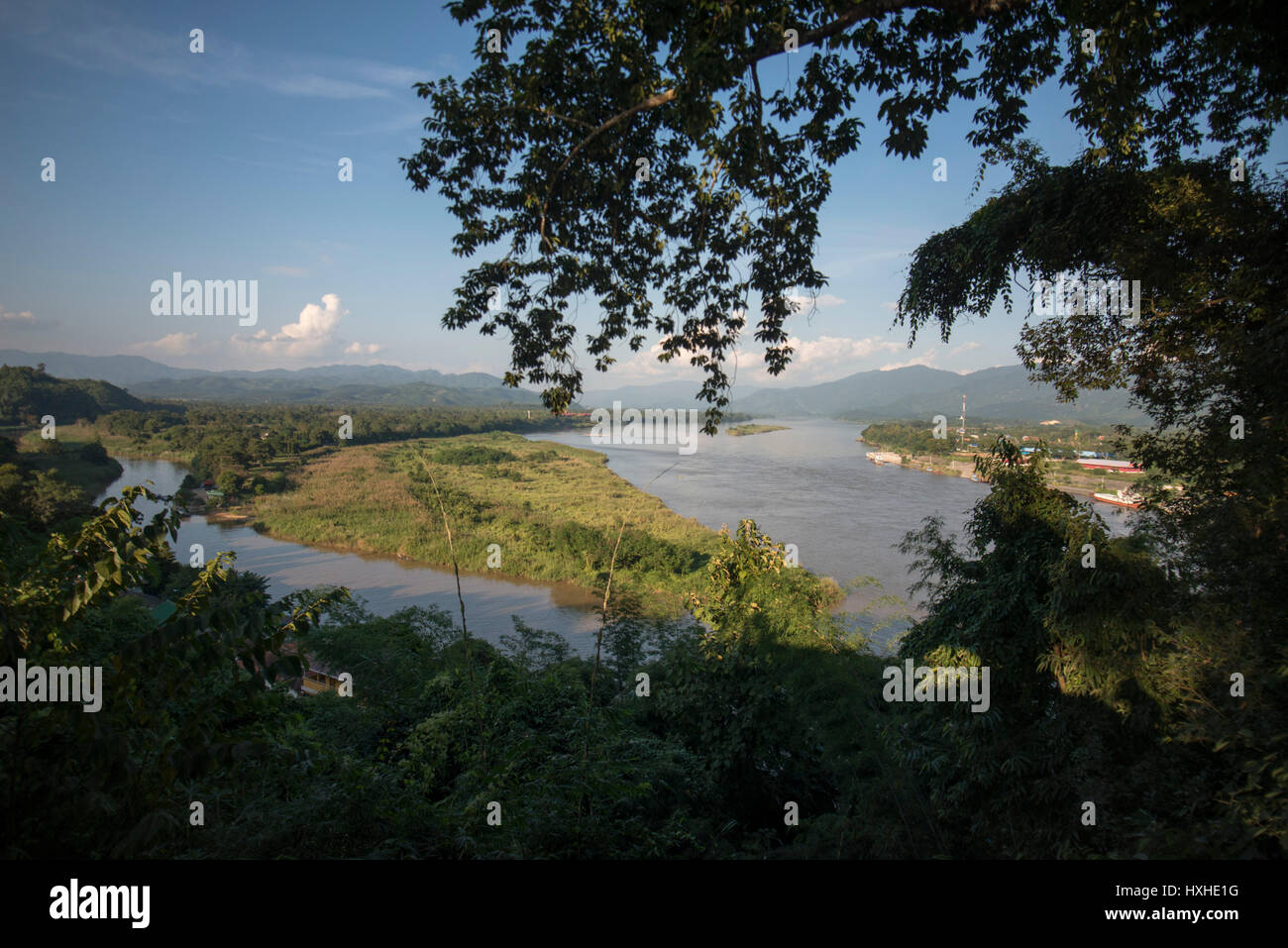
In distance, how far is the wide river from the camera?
1441 cm

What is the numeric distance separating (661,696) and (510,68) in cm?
645

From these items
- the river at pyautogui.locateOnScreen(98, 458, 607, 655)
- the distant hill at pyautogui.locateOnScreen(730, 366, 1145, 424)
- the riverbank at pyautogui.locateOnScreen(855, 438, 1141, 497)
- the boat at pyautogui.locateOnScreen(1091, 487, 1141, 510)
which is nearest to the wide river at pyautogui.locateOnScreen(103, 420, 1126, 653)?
the river at pyautogui.locateOnScreen(98, 458, 607, 655)

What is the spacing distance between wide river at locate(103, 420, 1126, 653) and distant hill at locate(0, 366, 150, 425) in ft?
12.8

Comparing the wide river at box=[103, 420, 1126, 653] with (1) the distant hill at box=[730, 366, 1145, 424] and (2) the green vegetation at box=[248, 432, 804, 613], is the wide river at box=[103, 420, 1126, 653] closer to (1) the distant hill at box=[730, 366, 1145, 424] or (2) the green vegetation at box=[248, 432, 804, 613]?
(2) the green vegetation at box=[248, 432, 804, 613]

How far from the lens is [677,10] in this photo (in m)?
2.62

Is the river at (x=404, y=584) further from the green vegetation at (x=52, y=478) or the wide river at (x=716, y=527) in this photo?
the green vegetation at (x=52, y=478)

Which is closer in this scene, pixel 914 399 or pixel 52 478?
pixel 52 478

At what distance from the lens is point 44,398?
2691 centimetres

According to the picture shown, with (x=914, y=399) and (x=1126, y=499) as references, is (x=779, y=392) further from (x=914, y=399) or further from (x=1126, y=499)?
(x=1126, y=499)

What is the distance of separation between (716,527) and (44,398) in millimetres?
32809

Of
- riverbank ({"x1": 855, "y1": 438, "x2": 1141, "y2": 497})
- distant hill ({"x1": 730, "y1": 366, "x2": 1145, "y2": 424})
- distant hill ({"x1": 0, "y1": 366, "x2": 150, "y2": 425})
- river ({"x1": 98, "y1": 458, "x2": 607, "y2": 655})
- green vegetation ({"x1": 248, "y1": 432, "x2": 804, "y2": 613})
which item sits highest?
distant hill ({"x1": 730, "y1": 366, "x2": 1145, "y2": 424})

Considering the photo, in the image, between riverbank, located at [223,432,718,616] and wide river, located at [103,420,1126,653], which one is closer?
wide river, located at [103,420,1126,653]

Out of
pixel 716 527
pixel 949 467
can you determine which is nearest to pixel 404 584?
pixel 716 527

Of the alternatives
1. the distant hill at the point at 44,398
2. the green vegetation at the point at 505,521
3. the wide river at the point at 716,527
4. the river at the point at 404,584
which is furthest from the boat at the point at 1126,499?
the distant hill at the point at 44,398
